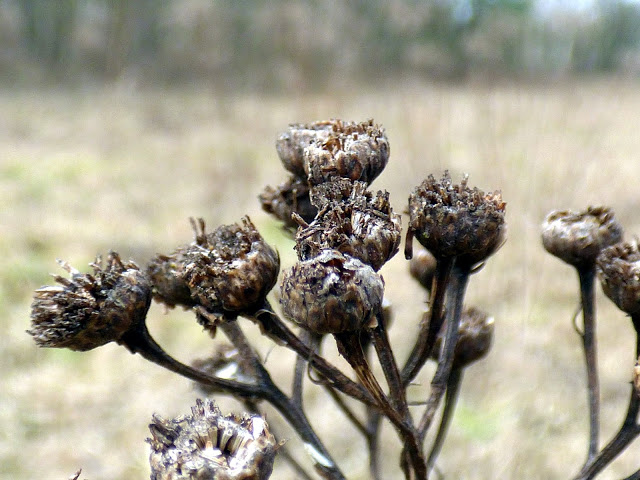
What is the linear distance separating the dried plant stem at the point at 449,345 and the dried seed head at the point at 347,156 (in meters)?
0.18

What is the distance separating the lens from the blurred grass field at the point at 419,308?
2514mm

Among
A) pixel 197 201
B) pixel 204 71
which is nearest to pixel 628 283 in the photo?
pixel 197 201

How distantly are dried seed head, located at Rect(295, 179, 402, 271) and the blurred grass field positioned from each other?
51 cm

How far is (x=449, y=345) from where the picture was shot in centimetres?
81

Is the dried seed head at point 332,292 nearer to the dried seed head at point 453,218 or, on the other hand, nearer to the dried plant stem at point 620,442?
the dried seed head at point 453,218

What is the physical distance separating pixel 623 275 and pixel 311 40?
573 centimetres

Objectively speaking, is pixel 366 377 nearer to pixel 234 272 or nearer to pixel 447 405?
pixel 234 272

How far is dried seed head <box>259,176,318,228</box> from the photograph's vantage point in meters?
0.85

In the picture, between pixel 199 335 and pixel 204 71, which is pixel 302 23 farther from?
pixel 199 335

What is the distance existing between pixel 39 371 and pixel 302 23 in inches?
180

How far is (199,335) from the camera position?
3482 millimetres

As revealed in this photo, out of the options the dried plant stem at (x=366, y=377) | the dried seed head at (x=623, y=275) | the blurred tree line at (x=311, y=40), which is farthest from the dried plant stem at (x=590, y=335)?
the blurred tree line at (x=311, y=40)

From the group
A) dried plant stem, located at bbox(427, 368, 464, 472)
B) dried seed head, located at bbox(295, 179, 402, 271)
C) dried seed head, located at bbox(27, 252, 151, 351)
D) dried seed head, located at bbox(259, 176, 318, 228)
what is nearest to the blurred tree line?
dried plant stem, located at bbox(427, 368, 464, 472)

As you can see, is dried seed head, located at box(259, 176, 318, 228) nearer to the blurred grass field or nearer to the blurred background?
the blurred background
